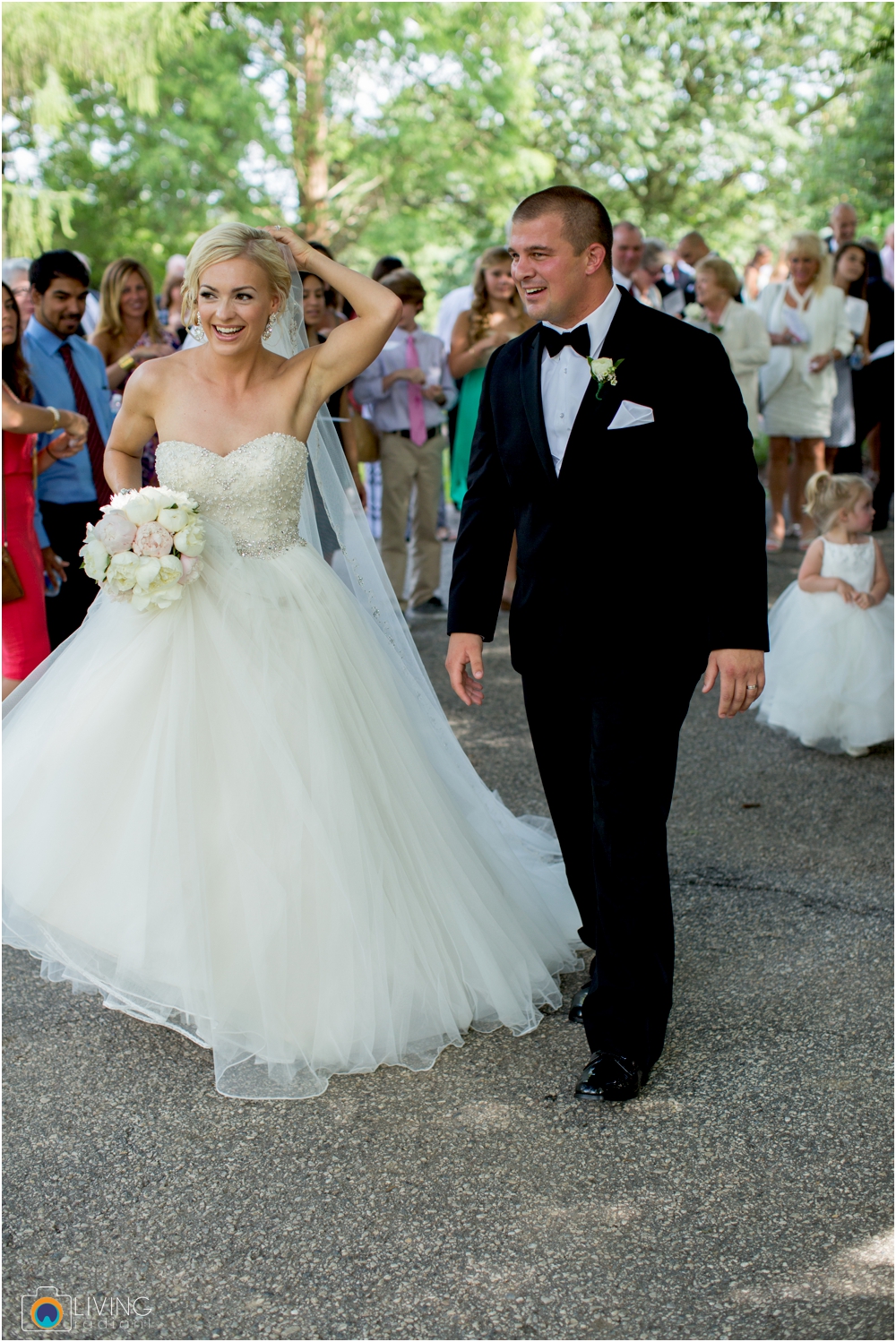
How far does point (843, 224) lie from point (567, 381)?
34.8 feet

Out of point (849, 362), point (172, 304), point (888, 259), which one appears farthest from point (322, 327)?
point (888, 259)

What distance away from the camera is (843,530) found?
21.4 ft

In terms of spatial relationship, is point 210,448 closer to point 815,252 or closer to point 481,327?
point 481,327

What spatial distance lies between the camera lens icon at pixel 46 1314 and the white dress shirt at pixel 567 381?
91.4 inches

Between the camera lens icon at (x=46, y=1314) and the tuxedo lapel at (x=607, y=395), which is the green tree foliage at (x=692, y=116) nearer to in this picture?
the tuxedo lapel at (x=607, y=395)

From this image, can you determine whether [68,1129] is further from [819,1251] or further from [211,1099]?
[819,1251]

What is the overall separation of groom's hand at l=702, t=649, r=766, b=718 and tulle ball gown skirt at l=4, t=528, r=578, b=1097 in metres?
1.03

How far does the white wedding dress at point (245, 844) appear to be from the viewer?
331 centimetres

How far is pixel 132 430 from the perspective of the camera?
152 inches

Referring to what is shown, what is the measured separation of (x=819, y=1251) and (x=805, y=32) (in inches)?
867

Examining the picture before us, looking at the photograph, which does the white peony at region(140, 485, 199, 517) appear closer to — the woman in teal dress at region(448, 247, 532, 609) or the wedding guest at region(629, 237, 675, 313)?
the woman in teal dress at region(448, 247, 532, 609)

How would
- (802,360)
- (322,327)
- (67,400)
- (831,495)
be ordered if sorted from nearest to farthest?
(67,400)
(831,495)
(322,327)
(802,360)

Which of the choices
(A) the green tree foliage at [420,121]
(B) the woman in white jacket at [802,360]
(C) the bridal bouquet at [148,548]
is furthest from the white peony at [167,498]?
(A) the green tree foliage at [420,121]

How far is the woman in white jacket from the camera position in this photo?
1075 centimetres
